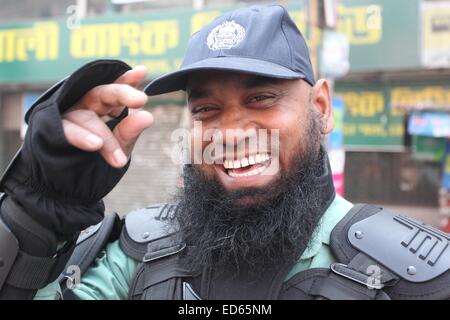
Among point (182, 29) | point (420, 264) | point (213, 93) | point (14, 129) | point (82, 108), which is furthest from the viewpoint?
point (14, 129)

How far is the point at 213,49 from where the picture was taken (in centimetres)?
164

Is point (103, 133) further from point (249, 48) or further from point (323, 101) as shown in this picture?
point (323, 101)

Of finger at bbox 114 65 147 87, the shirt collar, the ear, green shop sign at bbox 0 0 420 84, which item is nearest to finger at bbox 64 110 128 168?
finger at bbox 114 65 147 87

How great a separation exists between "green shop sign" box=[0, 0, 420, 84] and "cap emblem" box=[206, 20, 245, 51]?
15.8 ft

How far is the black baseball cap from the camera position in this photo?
1.56 meters

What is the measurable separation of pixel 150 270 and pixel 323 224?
0.61 m

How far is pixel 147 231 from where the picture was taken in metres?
1.81

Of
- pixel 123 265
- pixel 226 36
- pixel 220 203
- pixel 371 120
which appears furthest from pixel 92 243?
pixel 371 120

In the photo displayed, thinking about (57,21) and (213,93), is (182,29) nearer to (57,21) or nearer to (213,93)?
(57,21)

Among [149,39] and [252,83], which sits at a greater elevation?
[149,39]

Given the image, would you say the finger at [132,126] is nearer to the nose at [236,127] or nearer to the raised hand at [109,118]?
the raised hand at [109,118]

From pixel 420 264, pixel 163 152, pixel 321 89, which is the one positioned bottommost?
pixel 163 152

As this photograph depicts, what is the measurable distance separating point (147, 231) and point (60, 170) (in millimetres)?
616
